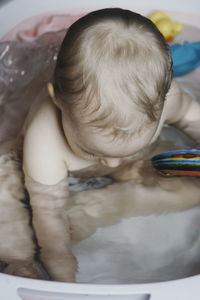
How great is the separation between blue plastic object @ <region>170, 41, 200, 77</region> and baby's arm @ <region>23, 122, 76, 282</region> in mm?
497

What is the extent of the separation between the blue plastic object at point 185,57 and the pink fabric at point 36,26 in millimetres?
302

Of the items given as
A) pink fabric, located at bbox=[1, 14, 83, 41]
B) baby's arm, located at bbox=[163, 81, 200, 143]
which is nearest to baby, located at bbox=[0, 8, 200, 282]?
baby's arm, located at bbox=[163, 81, 200, 143]

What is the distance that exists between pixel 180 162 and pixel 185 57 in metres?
0.45

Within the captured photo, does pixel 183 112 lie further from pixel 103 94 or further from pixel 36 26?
pixel 36 26

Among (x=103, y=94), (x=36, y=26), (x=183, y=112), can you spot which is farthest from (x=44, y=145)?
(x=36, y=26)

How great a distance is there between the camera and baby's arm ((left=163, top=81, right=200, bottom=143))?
95cm

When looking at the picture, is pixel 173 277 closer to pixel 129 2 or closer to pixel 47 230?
pixel 47 230

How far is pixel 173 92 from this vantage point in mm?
942

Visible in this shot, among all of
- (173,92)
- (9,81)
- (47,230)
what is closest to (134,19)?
(173,92)

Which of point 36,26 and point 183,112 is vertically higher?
point 36,26

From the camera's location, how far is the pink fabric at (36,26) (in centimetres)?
120

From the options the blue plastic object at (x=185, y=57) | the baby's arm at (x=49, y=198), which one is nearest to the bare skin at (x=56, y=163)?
the baby's arm at (x=49, y=198)

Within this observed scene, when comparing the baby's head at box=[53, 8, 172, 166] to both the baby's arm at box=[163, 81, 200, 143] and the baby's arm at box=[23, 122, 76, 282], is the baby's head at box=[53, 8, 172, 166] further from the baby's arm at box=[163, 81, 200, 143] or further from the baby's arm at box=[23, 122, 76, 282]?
the baby's arm at box=[163, 81, 200, 143]

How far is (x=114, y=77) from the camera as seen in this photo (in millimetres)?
606
